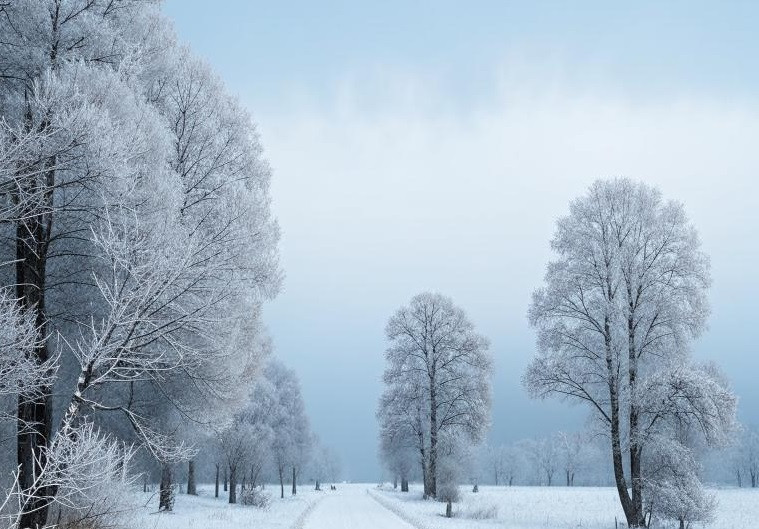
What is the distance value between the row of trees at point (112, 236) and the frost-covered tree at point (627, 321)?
11.9 meters

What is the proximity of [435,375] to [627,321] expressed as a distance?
1806cm

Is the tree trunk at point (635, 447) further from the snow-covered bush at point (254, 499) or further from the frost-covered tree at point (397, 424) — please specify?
the frost-covered tree at point (397, 424)

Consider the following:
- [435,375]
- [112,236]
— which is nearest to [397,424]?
[435,375]

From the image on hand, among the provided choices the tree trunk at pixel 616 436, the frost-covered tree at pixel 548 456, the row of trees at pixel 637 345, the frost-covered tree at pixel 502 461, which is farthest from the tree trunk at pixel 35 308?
the frost-covered tree at pixel 502 461

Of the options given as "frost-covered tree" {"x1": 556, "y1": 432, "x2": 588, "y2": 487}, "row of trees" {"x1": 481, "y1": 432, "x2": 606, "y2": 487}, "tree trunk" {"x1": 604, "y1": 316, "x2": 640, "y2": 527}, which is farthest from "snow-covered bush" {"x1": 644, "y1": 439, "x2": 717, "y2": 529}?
"row of trees" {"x1": 481, "y1": 432, "x2": 606, "y2": 487}

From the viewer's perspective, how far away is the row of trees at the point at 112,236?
23.2 ft

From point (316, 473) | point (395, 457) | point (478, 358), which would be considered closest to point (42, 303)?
point (478, 358)

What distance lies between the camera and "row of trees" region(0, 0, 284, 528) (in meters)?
7.06

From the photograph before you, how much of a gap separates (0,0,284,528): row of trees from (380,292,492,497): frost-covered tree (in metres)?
22.9

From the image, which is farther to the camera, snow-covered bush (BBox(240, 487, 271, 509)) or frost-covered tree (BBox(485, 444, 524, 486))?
frost-covered tree (BBox(485, 444, 524, 486))

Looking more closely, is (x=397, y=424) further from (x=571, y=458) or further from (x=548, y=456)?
(x=548, y=456)

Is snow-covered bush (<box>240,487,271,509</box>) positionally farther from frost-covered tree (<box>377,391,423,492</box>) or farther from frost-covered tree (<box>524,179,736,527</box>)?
frost-covered tree (<box>524,179,736,527</box>)

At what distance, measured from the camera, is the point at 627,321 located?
19688 millimetres

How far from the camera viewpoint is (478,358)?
3497 cm
